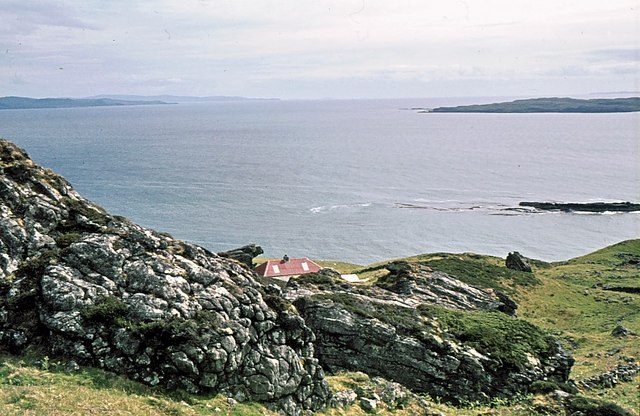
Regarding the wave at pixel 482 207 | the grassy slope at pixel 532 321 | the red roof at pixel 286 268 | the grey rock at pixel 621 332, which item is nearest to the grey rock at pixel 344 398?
the grassy slope at pixel 532 321

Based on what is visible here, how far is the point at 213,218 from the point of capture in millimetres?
141125

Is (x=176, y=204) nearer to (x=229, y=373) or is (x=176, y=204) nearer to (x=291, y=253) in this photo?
(x=291, y=253)

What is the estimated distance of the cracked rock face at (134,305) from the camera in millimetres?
18906

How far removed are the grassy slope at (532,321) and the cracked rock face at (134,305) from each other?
939 millimetres

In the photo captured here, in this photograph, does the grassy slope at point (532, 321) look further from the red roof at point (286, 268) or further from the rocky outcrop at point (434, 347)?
the red roof at point (286, 268)

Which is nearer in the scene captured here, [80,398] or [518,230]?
[80,398]

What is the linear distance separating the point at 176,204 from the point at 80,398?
14034 cm

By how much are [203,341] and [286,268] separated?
53.5 meters

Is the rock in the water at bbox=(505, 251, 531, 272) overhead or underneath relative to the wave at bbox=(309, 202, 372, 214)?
overhead

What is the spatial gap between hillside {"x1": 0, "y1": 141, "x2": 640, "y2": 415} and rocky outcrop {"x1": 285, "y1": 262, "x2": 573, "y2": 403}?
8 cm

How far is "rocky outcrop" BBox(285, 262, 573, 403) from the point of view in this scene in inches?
1104

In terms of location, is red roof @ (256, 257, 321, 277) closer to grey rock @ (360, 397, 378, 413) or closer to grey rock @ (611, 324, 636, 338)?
grey rock @ (611, 324, 636, 338)

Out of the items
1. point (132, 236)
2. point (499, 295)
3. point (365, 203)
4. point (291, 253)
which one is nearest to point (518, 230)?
point (365, 203)

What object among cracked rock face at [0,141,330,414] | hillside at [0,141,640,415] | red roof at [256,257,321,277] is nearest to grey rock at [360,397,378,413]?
hillside at [0,141,640,415]
